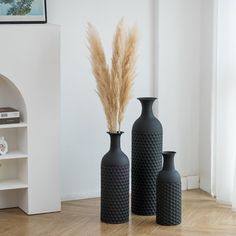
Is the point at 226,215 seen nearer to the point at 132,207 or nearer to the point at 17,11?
the point at 132,207

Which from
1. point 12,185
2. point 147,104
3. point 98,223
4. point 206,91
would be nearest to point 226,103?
point 206,91

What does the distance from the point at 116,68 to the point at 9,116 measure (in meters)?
0.87

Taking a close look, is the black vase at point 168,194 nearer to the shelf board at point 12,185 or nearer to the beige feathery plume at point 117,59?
the beige feathery plume at point 117,59

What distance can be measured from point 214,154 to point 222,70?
2.45ft

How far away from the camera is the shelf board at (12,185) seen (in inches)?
190

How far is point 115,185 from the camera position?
4.67 meters

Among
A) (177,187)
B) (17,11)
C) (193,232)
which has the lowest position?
(193,232)

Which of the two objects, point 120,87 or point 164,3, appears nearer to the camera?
point 120,87

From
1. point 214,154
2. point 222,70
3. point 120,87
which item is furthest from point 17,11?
point 214,154

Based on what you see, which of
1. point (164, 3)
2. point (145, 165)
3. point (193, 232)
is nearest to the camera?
point (193, 232)

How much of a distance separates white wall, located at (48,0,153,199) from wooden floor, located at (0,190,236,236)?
0.98 feet

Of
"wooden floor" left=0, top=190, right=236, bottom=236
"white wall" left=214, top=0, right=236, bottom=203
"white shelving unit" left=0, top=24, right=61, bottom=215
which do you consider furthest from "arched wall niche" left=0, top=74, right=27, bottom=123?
"white wall" left=214, top=0, right=236, bottom=203

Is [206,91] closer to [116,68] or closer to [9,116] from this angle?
[116,68]

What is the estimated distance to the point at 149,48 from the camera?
17.9 ft
